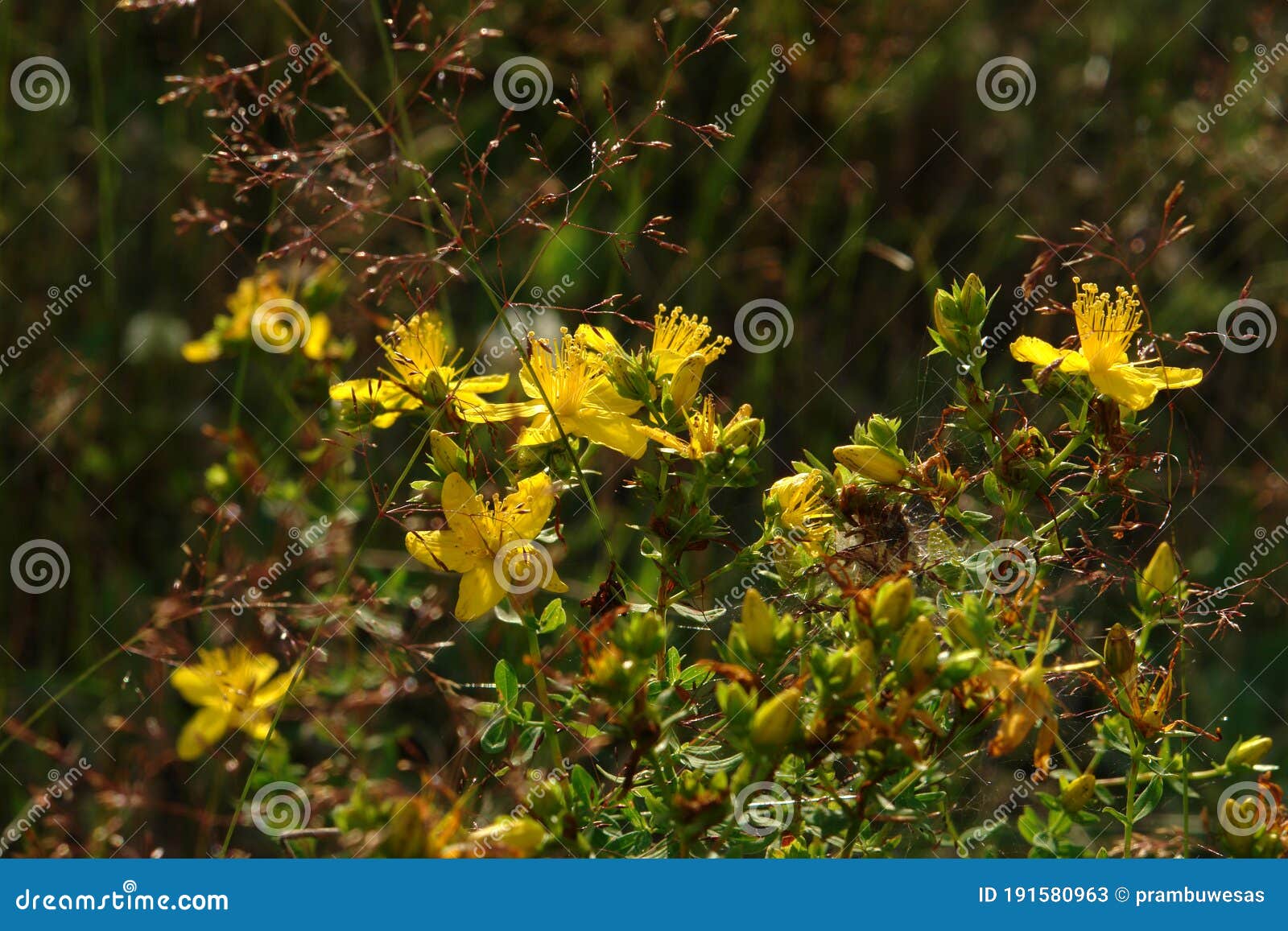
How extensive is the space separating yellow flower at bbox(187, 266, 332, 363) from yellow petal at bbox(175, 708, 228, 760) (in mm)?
797

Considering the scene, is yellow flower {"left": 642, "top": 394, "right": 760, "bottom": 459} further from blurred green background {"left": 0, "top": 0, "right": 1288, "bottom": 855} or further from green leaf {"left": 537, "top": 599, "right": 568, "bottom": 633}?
blurred green background {"left": 0, "top": 0, "right": 1288, "bottom": 855}

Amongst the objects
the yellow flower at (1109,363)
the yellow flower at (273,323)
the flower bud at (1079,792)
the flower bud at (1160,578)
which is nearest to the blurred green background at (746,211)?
the yellow flower at (273,323)

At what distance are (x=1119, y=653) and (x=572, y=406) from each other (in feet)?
2.59

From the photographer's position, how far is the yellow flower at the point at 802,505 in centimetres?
154

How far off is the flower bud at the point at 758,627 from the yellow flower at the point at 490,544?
Result: 34cm

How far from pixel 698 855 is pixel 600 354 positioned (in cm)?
69

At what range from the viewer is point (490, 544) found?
1600 mm

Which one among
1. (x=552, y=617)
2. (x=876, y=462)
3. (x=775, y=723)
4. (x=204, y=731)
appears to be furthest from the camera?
(x=204, y=731)

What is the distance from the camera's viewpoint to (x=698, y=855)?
4.43 ft

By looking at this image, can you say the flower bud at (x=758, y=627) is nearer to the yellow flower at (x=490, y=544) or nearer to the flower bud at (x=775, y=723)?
the flower bud at (x=775, y=723)

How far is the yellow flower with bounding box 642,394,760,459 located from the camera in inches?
59.6

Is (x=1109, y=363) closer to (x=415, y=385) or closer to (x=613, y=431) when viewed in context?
(x=613, y=431)

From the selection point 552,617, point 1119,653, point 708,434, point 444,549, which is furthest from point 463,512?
point 1119,653

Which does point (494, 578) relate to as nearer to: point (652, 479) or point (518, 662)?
point (652, 479)
